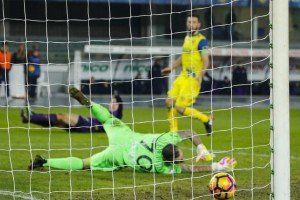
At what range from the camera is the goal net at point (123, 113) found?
8641mm

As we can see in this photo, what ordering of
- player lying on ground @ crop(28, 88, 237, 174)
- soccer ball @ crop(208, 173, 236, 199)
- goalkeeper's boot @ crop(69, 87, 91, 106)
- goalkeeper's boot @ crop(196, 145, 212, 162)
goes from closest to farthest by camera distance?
soccer ball @ crop(208, 173, 236, 199) → player lying on ground @ crop(28, 88, 237, 174) → goalkeeper's boot @ crop(69, 87, 91, 106) → goalkeeper's boot @ crop(196, 145, 212, 162)

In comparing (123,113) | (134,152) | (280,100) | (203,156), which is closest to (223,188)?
(280,100)

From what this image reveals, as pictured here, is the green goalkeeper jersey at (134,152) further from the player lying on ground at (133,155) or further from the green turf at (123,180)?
the green turf at (123,180)

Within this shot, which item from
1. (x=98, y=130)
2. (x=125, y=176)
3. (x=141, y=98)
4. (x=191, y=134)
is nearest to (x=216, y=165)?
(x=191, y=134)

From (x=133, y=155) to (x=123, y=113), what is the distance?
1183cm

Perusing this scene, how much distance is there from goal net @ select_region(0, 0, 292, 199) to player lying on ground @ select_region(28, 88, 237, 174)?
0.12 feet

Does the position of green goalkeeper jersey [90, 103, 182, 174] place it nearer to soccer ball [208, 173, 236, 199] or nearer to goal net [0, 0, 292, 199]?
goal net [0, 0, 292, 199]

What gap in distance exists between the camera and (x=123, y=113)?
21203 mm

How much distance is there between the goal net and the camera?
8641mm

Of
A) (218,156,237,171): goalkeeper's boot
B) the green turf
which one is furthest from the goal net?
(218,156,237,171): goalkeeper's boot

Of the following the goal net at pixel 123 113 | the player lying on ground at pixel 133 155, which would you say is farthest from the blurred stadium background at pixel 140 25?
the player lying on ground at pixel 133 155

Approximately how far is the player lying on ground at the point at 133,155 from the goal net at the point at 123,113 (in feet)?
0.12

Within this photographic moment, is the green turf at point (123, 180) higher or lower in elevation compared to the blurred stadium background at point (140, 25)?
lower

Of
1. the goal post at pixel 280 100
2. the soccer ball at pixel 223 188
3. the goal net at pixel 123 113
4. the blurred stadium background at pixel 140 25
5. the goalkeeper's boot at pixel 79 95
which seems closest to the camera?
the goal post at pixel 280 100
